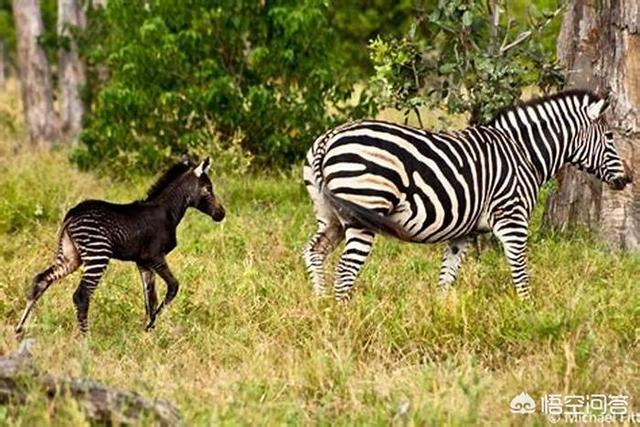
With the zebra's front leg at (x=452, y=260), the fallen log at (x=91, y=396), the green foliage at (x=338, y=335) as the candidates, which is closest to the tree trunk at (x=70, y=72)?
the green foliage at (x=338, y=335)

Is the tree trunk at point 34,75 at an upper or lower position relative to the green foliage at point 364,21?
lower

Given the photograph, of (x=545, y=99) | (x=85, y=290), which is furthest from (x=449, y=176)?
(x=85, y=290)

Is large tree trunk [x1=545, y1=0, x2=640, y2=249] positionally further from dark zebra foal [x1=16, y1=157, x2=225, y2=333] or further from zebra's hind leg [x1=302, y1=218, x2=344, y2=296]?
dark zebra foal [x1=16, y1=157, x2=225, y2=333]

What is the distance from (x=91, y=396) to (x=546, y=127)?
4625mm

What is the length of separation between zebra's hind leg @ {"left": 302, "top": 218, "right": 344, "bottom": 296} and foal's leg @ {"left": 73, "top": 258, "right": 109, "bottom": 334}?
1.72 metres

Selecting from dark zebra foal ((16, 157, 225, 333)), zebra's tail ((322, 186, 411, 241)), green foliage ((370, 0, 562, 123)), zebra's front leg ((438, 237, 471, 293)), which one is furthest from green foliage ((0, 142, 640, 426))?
green foliage ((370, 0, 562, 123))

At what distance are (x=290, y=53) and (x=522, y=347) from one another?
675cm

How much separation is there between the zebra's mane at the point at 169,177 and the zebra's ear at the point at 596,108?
10.2 ft

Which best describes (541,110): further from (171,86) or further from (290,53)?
(171,86)

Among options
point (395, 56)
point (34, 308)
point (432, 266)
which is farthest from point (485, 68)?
point (34, 308)

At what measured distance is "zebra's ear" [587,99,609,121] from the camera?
28.7 ft

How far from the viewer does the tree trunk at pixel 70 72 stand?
17.4 meters

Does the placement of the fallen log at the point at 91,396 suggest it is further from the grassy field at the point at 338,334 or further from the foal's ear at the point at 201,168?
the foal's ear at the point at 201,168

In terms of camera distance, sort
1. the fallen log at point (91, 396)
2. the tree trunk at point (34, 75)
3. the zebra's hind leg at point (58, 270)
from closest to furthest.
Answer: the fallen log at point (91, 396), the zebra's hind leg at point (58, 270), the tree trunk at point (34, 75)
